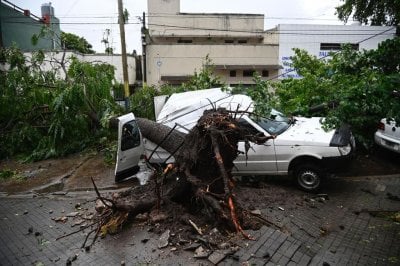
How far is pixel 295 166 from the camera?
22.8 feet

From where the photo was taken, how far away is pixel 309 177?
22.3ft

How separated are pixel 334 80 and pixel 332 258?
529 centimetres

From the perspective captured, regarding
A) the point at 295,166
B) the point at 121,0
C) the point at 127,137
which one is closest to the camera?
the point at 295,166

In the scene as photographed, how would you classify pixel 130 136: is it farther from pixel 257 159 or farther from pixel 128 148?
pixel 257 159

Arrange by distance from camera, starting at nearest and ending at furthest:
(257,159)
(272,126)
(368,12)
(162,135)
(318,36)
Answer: (257,159), (272,126), (162,135), (368,12), (318,36)

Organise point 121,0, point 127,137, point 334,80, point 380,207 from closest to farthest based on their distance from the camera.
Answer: point 380,207 → point 127,137 → point 334,80 → point 121,0

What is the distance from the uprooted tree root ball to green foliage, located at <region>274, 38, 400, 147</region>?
1.45 m

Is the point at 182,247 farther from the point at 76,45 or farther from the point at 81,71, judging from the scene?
the point at 76,45

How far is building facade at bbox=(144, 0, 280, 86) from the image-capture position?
85.3ft

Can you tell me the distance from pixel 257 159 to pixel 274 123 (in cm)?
104

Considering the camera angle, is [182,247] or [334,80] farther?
[334,80]

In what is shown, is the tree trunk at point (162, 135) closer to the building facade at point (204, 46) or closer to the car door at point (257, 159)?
the car door at point (257, 159)

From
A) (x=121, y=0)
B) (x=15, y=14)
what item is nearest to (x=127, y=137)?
(x=121, y=0)

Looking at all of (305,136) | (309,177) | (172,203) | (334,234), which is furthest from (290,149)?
(172,203)
